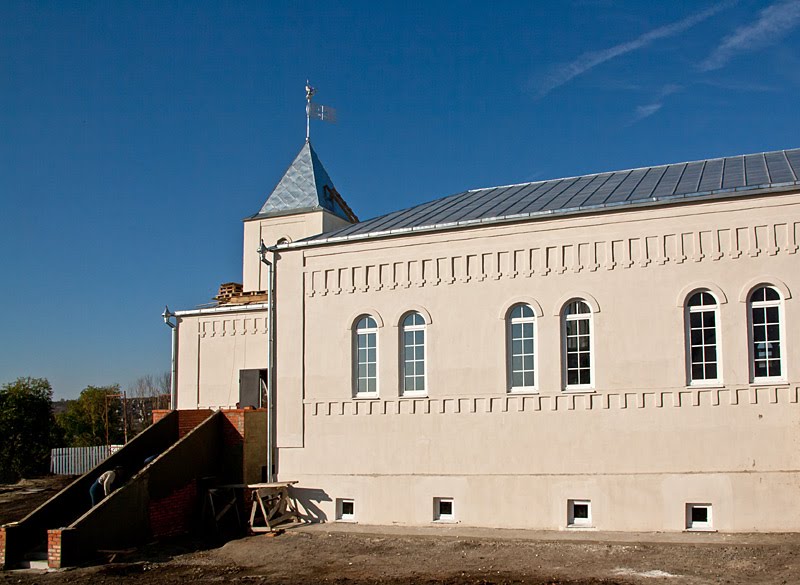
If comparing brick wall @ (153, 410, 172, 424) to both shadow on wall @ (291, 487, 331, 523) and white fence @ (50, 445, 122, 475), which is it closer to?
shadow on wall @ (291, 487, 331, 523)

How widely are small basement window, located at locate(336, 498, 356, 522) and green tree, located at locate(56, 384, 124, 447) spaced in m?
33.7

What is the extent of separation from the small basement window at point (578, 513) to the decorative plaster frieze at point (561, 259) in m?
4.83

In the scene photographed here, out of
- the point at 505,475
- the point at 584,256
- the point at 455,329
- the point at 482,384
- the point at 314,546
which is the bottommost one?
the point at 314,546

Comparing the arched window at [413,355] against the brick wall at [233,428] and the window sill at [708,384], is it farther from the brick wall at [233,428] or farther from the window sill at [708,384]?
the window sill at [708,384]

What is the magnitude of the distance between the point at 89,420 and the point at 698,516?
142 ft

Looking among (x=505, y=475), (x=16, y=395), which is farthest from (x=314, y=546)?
(x=16, y=395)

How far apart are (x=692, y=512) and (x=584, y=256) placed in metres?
5.60

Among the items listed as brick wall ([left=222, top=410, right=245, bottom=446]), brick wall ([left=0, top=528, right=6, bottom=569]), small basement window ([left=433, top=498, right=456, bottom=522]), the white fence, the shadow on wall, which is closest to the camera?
brick wall ([left=0, top=528, right=6, bottom=569])

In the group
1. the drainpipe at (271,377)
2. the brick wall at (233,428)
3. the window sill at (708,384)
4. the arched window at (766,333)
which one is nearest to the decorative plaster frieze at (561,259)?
the arched window at (766,333)

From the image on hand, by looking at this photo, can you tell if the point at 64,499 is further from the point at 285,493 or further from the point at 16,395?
the point at 16,395

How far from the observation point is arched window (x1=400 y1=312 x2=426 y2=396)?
2027 cm

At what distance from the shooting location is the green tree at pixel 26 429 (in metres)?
40.0

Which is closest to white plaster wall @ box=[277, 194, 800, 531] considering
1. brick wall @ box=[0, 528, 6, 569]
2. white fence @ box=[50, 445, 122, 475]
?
brick wall @ box=[0, 528, 6, 569]

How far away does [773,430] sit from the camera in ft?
55.1
